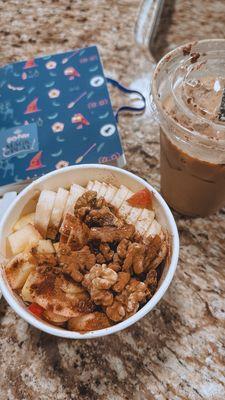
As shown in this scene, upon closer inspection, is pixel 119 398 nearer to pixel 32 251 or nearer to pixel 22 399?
pixel 22 399

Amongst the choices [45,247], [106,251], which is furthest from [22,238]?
[106,251]

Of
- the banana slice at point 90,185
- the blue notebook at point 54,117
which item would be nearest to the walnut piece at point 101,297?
the banana slice at point 90,185

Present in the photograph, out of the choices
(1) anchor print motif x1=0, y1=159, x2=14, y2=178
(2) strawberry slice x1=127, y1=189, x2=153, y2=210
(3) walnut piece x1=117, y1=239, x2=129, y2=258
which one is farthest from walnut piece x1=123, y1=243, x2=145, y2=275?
(1) anchor print motif x1=0, y1=159, x2=14, y2=178

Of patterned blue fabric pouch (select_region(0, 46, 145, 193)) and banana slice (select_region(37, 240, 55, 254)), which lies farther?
patterned blue fabric pouch (select_region(0, 46, 145, 193))

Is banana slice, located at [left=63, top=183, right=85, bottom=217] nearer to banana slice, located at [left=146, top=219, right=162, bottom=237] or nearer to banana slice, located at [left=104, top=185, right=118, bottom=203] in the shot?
banana slice, located at [left=104, top=185, right=118, bottom=203]

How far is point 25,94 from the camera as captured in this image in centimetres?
104

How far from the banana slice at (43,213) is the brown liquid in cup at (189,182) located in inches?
10.0

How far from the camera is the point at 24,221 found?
0.79 meters

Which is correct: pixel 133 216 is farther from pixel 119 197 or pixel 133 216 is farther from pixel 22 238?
pixel 22 238

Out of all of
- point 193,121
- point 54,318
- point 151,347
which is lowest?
point 151,347

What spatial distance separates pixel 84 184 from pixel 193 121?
254 millimetres

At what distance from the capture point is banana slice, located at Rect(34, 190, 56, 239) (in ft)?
2.48

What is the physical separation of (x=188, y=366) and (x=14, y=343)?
1.11 feet

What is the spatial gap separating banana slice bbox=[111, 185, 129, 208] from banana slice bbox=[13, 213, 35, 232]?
6.5 inches
